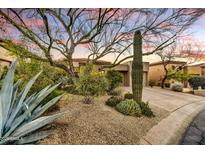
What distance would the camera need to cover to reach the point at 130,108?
3.62 meters

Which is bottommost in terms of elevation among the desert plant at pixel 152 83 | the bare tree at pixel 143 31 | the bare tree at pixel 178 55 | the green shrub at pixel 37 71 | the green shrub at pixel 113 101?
the green shrub at pixel 113 101

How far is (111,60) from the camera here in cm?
370

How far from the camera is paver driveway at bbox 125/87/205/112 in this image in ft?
12.1

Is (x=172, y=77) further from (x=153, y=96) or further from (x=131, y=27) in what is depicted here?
(x=131, y=27)

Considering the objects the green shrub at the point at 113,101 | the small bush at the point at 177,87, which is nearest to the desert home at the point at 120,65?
the green shrub at the point at 113,101

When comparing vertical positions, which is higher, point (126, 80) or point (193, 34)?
point (193, 34)

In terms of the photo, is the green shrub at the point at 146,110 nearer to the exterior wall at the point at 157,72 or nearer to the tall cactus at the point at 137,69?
the tall cactus at the point at 137,69

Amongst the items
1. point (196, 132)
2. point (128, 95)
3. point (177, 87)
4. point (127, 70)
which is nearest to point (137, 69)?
point (127, 70)

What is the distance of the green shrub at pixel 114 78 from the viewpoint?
362 cm

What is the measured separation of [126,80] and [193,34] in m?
1.09

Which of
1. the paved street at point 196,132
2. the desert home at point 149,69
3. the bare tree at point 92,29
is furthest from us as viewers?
the desert home at point 149,69

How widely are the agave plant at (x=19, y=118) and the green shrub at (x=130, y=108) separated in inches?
41.4

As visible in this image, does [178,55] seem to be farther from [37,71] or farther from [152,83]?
[37,71]
